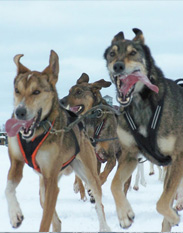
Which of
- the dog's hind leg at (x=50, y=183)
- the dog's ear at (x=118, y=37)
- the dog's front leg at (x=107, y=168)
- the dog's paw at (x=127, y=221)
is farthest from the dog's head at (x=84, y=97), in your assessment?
the dog's paw at (x=127, y=221)

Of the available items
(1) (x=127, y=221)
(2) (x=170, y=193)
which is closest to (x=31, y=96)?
(1) (x=127, y=221)

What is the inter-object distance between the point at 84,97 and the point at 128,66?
370 centimetres

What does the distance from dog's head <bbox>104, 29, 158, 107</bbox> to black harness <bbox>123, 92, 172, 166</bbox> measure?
28 centimetres

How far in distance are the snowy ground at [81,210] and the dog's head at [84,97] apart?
1.46m

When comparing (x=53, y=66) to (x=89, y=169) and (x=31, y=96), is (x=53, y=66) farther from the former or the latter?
(x=89, y=169)

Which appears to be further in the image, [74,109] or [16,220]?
[74,109]

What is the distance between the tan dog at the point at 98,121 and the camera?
8320 millimetres

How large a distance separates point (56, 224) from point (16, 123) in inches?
Result: 57.6

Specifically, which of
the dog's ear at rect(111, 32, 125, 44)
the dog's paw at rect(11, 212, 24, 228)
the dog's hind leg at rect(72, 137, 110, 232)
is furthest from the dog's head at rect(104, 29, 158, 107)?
the dog's paw at rect(11, 212, 24, 228)

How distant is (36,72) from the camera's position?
16.6ft

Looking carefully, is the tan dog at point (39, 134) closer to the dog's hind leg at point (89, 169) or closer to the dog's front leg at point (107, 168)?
the dog's hind leg at point (89, 169)

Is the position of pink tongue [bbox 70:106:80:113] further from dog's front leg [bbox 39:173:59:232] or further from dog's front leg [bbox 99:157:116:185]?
dog's front leg [bbox 39:173:59:232]

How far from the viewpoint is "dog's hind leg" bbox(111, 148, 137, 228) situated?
182 inches

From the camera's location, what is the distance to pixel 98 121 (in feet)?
28.2
